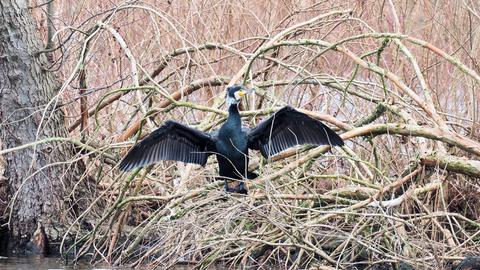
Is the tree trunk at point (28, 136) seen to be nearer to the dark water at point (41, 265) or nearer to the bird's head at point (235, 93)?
the dark water at point (41, 265)

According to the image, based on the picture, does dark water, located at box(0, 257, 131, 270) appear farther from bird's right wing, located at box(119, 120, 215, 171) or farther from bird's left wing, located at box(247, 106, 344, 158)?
bird's left wing, located at box(247, 106, 344, 158)

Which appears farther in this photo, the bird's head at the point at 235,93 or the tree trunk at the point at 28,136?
the tree trunk at the point at 28,136

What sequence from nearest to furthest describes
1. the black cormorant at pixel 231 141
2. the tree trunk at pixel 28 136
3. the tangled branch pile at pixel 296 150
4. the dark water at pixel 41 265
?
1. the tangled branch pile at pixel 296 150
2. the black cormorant at pixel 231 141
3. the dark water at pixel 41 265
4. the tree trunk at pixel 28 136

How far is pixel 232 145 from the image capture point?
6445 millimetres

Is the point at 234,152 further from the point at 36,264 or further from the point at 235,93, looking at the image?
the point at 36,264

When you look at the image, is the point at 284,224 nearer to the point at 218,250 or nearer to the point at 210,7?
the point at 218,250

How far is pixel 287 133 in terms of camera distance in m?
6.43

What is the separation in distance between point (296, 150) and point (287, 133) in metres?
0.22

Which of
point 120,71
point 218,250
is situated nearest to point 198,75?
point 120,71

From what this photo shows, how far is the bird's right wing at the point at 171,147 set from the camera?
6273mm

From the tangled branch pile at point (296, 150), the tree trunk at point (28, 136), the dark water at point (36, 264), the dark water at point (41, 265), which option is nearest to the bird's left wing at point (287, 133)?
the tangled branch pile at point (296, 150)

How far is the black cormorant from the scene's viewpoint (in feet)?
20.5

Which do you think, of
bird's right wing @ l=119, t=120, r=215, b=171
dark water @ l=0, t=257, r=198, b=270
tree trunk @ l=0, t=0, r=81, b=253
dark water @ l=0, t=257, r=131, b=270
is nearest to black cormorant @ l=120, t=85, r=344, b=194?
bird's right wing @ l=119, t=120, r=215, b=171

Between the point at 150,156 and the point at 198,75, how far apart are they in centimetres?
241
